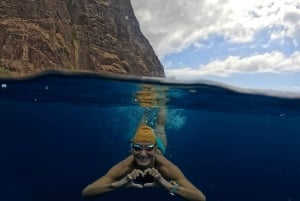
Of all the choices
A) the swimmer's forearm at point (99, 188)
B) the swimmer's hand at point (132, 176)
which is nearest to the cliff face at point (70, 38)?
the swimmer's forearm at point (99, 188)

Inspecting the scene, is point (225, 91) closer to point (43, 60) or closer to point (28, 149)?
point (28, 149)

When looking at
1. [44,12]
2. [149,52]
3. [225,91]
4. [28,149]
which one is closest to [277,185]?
[225,91]

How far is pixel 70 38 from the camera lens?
48.1 m

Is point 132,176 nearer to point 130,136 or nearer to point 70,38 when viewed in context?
point 130,136

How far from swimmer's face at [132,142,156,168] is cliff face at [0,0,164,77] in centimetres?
2284

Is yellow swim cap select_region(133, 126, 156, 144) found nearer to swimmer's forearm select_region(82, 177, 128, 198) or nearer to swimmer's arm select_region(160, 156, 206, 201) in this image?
swimmer's arm select_region(160, 156, 206, 201)

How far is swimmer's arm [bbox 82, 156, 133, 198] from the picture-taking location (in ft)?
36.0

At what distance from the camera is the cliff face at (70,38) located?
40.2 meters

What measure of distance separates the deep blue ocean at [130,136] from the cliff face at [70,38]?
61.3 ft

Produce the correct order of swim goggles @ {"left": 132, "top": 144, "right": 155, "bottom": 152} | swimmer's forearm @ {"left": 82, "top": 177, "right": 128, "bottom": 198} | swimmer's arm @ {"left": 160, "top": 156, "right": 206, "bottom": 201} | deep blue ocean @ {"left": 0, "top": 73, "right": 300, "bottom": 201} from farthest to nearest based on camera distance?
deep blue ocean @ {"left": 0, "top": 73, "right": 300, "bottom": 201} < swimmer's arm @ {"left": 160, "top": 156, "right": 206, "bottom": 201} < swim goggles @ {"left": 132, "top": 144, "right": 155, "bottom": 152} < swimmer's forearm @ {"left": 82, "top": 177, "right": 128, "bottom": 198}

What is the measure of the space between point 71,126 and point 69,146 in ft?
2.39

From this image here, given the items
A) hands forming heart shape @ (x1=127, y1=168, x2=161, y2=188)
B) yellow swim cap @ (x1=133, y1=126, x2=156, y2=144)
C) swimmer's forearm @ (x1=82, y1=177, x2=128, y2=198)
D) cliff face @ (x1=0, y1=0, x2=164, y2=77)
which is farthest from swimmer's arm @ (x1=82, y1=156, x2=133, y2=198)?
cliff face @ (x1=0, y1=0, x2=164, y2=77)

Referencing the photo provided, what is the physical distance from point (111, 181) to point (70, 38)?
38.2 meters

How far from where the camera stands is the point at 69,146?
43.5ft
